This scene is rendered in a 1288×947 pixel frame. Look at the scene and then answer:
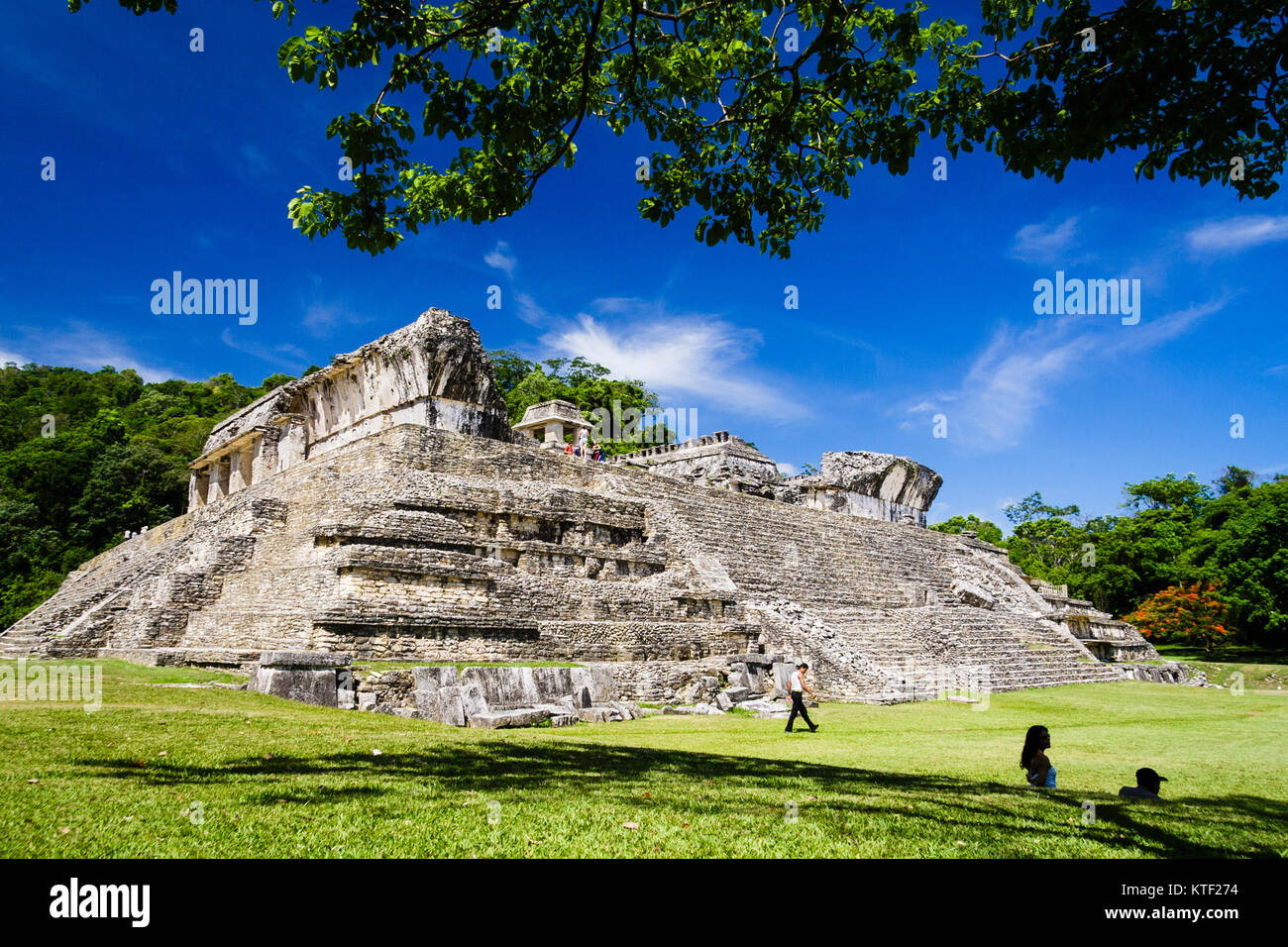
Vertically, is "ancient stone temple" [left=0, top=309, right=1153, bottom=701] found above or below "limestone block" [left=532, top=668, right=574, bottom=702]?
above

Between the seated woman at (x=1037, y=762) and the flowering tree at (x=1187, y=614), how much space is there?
32392 mm

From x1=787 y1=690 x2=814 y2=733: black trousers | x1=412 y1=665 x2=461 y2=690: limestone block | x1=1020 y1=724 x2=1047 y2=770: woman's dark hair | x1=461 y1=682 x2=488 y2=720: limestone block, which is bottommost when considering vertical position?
x1=787 y1=690 x2=814 y2=733: black trousers

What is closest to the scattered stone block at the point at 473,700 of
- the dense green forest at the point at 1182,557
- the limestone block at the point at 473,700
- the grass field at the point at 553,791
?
the limestone block at the point at 473,700

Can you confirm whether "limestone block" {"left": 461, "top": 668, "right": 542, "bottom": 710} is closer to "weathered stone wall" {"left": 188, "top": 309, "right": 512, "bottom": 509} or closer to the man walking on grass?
the man walking on grass

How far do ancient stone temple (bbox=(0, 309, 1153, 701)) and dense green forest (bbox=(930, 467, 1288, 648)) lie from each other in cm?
1074

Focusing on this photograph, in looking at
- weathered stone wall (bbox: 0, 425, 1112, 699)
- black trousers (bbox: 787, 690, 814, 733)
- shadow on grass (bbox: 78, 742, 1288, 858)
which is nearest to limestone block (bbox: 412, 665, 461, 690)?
weathered stone wall (bbox: 0, 425, 1112, 699)

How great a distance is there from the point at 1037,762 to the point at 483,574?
32.3ft

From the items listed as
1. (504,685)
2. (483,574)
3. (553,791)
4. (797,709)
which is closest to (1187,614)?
(797,709)

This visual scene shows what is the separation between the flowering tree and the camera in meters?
32.6

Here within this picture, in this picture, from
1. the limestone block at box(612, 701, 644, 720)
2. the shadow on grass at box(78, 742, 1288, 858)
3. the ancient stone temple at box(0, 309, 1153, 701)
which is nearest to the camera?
the shadow on grass at box(78, 742, 1288, 858)

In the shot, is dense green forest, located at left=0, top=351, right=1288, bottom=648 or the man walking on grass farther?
dense green forest, located at left=0, top=351, right=1288, bottom=648

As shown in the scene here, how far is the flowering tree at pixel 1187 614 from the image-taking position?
107 ft

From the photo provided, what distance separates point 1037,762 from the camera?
6406mm

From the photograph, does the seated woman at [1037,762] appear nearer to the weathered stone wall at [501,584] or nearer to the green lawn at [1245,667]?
the weathered stone wall at [501,584]
